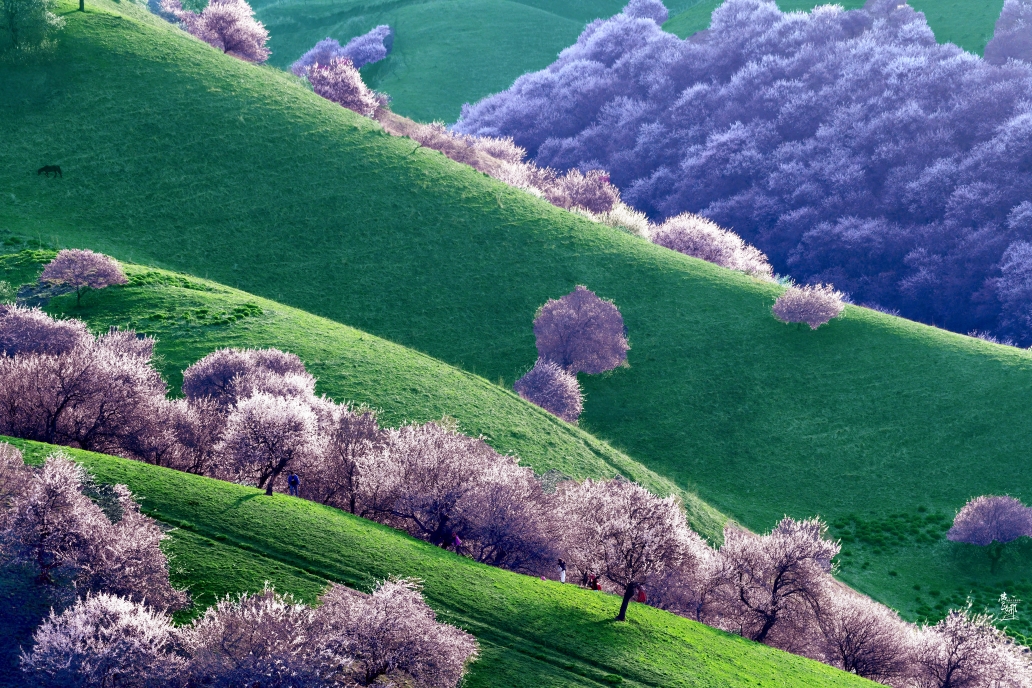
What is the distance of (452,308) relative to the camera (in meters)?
73.4

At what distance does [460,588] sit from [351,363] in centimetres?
2596

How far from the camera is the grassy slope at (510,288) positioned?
62.7 metres

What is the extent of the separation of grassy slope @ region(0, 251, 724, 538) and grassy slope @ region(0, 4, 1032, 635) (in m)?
6.52

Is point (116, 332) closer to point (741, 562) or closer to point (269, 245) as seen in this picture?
point (269, 245)

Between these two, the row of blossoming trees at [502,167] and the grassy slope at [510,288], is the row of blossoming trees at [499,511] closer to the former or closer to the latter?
the grassy slope at [510,288]

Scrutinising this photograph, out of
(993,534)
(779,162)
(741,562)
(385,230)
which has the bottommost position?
(741,562)

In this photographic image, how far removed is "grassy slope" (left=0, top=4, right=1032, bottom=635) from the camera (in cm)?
6269

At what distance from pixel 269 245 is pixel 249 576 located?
47.9 meters

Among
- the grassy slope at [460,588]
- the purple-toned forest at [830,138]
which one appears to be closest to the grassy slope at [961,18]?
the purple-toned forest at [830,138]

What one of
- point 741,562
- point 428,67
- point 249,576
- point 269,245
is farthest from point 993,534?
point 428,67

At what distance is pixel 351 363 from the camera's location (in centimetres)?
5747

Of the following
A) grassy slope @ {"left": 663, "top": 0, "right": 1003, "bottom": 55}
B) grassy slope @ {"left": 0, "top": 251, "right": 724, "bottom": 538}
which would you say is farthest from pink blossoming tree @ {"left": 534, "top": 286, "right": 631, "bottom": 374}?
grassy slope @ {"left": 663, "top": 0, "right": 1003, "bottom": 55}

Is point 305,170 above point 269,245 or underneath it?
above

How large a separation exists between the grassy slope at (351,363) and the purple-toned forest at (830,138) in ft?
202
